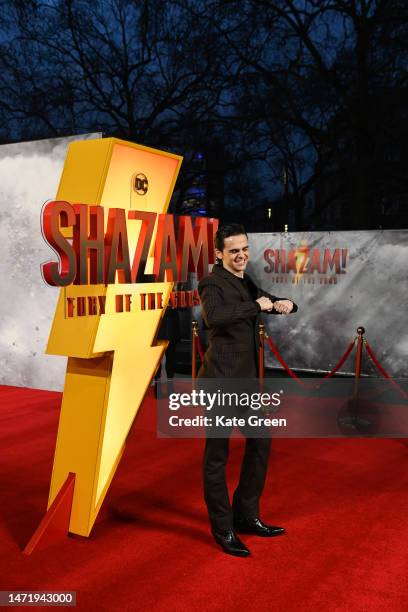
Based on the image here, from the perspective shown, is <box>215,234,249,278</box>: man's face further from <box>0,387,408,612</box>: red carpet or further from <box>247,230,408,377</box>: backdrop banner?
<box>247,230,408,377</box>: backdrop banner

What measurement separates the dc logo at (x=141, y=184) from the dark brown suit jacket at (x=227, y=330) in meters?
0.74

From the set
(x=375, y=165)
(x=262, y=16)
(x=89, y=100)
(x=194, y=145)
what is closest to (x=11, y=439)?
(x=375, y=165)

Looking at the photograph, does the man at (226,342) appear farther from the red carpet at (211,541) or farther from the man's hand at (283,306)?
the red carpet at (211,541)

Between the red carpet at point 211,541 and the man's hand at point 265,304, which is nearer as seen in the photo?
the red carpet at point 211,541

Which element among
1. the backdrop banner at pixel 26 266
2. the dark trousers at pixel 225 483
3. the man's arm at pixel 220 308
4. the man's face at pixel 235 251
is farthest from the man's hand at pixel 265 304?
the backdrop banner at pixel 26 266

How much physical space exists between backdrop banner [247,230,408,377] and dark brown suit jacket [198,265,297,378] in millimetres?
5487

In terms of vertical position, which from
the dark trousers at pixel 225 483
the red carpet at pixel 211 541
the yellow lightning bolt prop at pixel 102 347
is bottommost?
the red carpet at pixel 211 541

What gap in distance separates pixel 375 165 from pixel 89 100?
1118 cm

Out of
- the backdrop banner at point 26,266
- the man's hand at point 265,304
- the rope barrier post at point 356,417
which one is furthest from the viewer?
the backdrop banner at point 26,266

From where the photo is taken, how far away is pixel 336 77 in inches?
691

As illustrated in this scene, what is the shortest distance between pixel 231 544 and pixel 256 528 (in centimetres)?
32

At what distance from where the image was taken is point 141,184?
420 cm

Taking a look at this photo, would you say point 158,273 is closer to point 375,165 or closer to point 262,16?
point 375,165

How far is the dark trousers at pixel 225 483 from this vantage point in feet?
12.6
